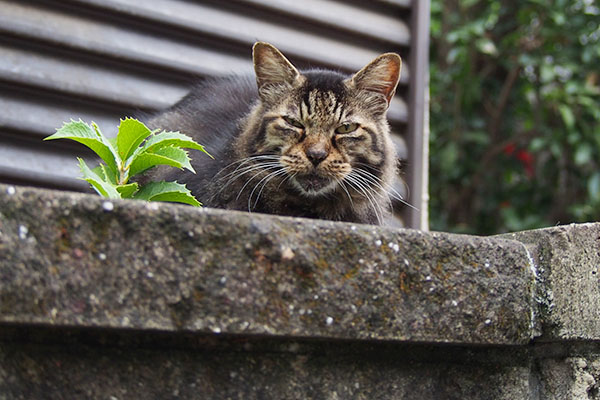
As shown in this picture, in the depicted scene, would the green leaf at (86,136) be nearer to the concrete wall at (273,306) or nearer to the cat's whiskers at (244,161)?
the concrete wall at (273,306)

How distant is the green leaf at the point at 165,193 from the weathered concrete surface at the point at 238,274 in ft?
1.08

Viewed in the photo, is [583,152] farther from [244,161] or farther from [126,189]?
[126,189]

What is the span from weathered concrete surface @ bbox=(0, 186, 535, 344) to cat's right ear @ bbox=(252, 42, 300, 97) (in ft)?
3.49

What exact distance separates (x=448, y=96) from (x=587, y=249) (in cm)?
407

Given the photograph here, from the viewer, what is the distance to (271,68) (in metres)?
2.00

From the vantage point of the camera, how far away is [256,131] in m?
2.01

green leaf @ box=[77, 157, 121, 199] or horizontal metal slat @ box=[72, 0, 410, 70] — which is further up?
horizontal metal slat @ box=[72, 0, 410, 70]

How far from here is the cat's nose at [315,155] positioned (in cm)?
181

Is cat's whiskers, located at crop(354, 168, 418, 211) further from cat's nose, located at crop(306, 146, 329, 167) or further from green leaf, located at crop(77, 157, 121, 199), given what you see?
green leaf, located at crop(77, 157, 121, 199)

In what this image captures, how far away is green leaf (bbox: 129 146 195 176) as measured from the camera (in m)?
1.19

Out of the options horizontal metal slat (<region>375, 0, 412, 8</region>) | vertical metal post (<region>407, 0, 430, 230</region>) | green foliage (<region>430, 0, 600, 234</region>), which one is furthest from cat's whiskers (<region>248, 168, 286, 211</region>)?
green foliage (<region>430, 0, 600, 234</region>)

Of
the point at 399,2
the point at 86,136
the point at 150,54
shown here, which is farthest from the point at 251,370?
the point at 399,2

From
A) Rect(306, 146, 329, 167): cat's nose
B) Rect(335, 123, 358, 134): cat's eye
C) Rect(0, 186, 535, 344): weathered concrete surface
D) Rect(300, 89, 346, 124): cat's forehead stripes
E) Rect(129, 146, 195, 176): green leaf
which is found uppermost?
Rect(300, 89, 346, 124): cat's forehead stripes

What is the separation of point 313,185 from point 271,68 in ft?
1.36
